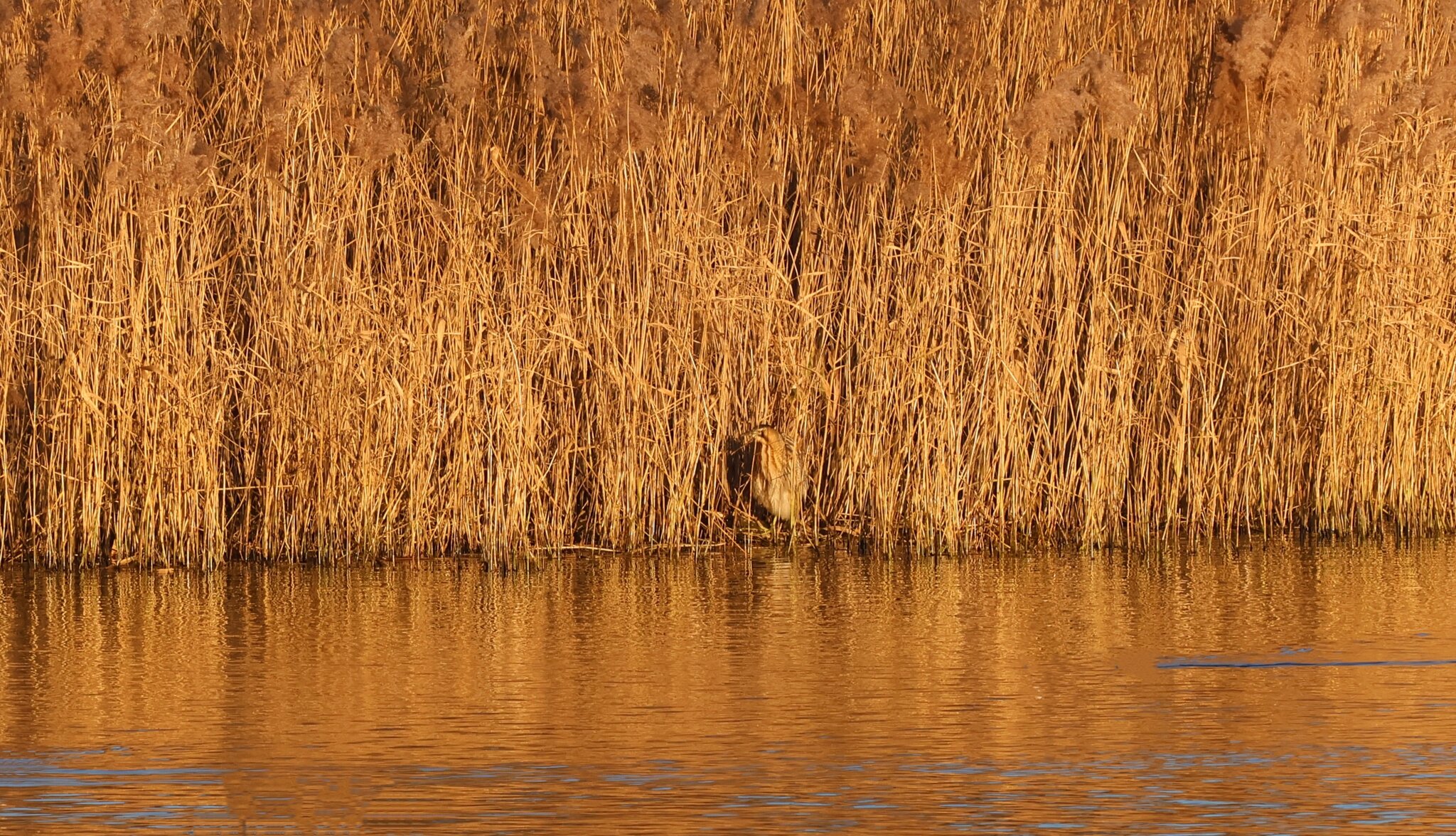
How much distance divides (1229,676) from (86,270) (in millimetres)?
4289

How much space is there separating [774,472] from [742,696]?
2.67 m

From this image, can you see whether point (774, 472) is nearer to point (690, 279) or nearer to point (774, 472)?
point (774, 472)

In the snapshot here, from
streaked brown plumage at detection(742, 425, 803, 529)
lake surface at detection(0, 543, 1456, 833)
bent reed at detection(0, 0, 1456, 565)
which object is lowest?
lake surface at detection(0, 543, 1456, 833)

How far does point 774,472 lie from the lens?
821cm

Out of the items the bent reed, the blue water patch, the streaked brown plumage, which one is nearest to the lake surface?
the blue water patch

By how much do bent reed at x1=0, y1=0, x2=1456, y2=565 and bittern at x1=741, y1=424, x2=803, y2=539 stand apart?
0.44ft

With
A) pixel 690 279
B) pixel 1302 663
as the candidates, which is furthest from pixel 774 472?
pixel 1302 663

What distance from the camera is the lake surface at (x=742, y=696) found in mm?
4457

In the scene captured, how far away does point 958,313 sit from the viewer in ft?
27.8

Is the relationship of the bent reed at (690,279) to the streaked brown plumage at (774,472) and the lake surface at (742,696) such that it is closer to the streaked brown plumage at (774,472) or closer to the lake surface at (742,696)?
the streaked brown plumage at (774,472)

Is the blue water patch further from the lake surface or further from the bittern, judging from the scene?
the bittern

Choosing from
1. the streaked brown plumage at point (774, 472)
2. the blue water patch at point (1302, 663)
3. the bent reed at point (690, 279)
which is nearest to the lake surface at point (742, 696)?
the blue water patch at point (1302, 663)

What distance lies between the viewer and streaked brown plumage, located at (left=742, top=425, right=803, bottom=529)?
26.9 feet

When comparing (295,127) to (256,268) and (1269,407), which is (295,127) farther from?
(1269,407)
